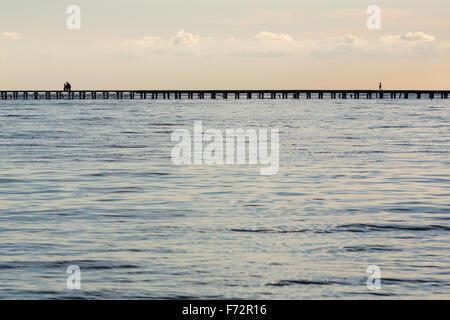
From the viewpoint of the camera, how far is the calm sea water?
11.1 metres

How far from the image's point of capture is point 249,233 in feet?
48.6

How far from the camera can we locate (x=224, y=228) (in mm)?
15359

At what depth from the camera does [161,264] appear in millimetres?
12180

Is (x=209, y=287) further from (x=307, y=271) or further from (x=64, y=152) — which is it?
(x=64, y=152)

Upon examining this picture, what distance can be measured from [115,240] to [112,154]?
18.9 meters

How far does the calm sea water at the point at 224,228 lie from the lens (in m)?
11.1

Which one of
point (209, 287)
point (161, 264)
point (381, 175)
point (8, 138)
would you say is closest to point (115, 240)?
point (161, 264)

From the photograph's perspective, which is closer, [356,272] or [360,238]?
[356,272]

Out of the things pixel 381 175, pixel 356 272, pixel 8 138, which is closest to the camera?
pixel 356 272
